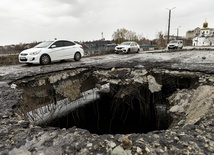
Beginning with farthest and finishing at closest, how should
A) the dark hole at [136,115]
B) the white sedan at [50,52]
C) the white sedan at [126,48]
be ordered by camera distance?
the white sedan at [126,48]
the white sedan at [50,52]
the dark hole at [136,115]

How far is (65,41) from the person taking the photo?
10.5 meters

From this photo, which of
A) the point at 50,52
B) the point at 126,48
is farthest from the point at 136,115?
the point at 126,48

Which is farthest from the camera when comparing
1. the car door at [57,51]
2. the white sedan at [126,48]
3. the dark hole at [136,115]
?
the white sedan at [126,48]

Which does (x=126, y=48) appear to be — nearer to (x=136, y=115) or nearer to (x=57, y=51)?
(x=57, y=51)

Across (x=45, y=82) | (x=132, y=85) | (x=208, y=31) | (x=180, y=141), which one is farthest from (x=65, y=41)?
(x=208, y=31)

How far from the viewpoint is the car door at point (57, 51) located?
9.56 m

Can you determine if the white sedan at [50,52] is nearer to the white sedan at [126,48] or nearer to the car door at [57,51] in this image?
the car door at [57,51]

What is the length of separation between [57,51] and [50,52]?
48 centimetres

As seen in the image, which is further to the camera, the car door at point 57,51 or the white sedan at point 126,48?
the white sedan at point 126,48

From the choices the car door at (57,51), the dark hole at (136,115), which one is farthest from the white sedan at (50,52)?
the dark hole at (136,115)

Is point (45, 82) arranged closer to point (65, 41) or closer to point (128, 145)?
point (65, 41)

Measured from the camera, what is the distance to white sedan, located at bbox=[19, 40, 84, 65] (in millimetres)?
8867

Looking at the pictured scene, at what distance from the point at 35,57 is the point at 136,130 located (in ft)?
22.1

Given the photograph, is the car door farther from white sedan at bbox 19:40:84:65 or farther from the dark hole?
the dark hole
